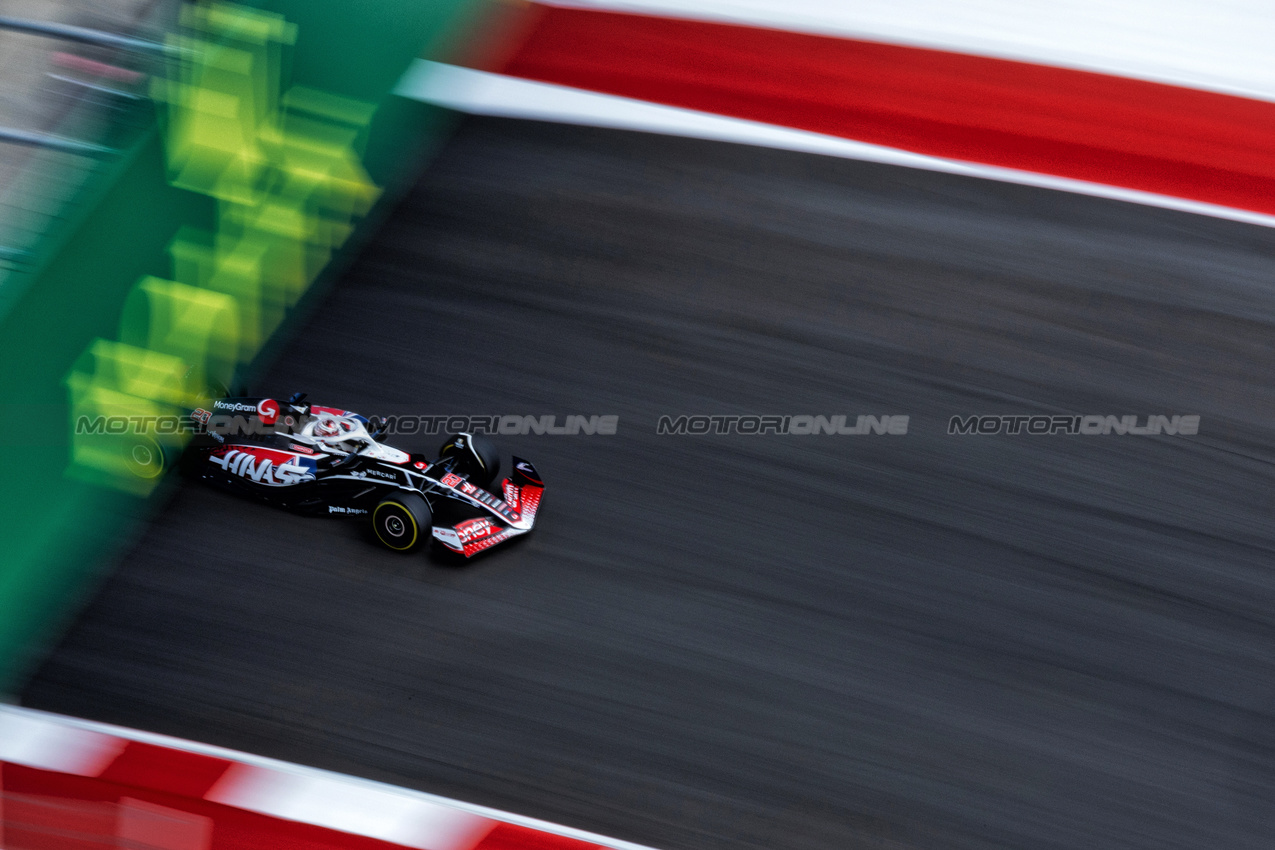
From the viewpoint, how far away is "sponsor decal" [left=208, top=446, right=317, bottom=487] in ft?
16.1

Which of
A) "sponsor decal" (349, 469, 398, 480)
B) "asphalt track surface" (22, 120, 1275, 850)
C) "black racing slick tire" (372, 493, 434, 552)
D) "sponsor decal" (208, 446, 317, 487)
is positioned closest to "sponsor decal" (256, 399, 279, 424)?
"sponsor decal" (208, 446, 317, 487)

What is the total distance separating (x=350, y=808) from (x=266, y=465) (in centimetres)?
153

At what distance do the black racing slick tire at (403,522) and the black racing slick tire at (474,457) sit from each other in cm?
26

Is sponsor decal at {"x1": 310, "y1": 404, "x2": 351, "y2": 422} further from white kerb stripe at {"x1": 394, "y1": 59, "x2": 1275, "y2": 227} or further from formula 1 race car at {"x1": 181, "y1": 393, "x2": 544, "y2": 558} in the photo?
white kerb stripe at {"x1": 394, "y1": 59, "x2": 1275, "y2": 227}

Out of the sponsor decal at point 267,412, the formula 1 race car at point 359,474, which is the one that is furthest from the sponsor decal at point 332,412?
the sponsor decal at point 267,412

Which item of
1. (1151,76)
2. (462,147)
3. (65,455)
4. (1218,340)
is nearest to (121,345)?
(65,455)

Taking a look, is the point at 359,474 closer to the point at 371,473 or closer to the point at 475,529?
the point at 371,473

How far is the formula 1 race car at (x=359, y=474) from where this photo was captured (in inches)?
188

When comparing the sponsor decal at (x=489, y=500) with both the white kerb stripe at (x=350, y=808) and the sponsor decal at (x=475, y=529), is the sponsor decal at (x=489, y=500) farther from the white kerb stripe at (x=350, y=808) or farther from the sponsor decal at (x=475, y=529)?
the white kerb stripe at (x=350, y=808)

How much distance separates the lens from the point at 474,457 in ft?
16.3

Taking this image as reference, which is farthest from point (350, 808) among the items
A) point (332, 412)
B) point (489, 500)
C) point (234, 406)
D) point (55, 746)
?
point (234, 406)

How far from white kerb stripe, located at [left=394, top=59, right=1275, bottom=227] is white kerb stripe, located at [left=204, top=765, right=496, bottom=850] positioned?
4.02 metres

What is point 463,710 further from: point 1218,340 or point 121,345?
point 1218,340

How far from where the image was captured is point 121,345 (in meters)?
4.87
